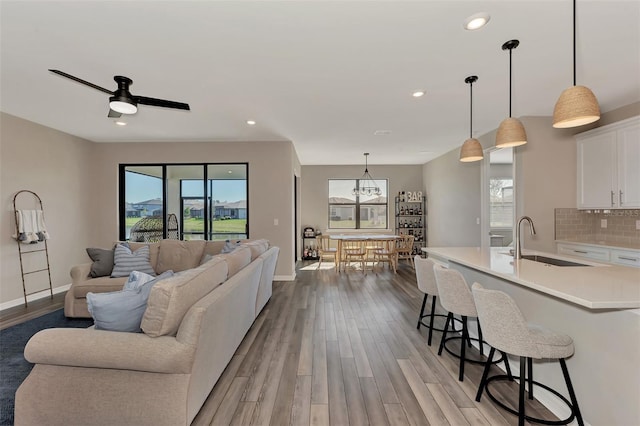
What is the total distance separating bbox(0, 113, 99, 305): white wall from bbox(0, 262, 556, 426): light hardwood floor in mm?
803

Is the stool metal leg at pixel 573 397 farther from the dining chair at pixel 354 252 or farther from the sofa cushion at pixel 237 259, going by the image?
the dining chair at pixel 354 252

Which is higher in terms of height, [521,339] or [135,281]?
[135,281]

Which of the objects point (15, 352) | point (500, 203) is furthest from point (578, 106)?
point (15, 352)

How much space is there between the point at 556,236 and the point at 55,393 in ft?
18.6

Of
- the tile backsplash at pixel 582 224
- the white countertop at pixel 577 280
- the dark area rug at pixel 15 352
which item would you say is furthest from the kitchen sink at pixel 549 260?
the dark area rug at pixel 15 352

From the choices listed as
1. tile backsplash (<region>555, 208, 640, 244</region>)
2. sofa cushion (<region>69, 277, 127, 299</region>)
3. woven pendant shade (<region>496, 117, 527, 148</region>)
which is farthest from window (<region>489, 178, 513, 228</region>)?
sofa cushion (<region>69, 277, 127, 299</region>)

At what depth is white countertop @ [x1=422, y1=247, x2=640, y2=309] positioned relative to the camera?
1440 millimetres

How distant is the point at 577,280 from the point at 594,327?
0.90 ft

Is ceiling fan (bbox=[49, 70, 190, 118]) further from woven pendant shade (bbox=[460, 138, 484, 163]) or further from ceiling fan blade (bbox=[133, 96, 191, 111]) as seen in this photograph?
woven pendant shade (bbox=[460, 138, 484, 163])

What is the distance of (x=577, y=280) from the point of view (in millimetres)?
1821

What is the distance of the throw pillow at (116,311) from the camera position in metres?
1.74

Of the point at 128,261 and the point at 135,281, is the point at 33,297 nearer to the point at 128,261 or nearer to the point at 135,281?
the point at 128,261

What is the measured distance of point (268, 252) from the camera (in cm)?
405

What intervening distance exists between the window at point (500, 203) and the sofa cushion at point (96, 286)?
5.76m
